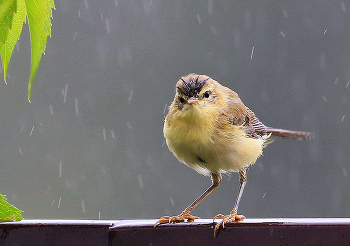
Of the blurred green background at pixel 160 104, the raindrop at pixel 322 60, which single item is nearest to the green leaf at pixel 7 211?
the blurred green background at pixel 160 104

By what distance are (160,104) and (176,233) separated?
8.50 meters

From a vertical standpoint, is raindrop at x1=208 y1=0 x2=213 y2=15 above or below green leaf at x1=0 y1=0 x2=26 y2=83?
above

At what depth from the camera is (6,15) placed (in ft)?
3.79

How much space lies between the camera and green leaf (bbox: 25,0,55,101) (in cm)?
117

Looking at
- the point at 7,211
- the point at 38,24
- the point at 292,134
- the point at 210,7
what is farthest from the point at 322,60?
the point at 38,24

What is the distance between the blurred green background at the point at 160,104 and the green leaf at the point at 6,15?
24.9 feet

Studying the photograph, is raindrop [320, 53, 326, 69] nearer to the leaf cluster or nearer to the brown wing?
the brown wing

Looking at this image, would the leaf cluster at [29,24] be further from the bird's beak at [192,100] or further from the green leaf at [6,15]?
the bird's beak at [192,100]

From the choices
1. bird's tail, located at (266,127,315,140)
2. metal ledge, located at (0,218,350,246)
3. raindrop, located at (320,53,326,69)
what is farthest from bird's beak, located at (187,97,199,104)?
raindrop, located at (320,53,326,69)

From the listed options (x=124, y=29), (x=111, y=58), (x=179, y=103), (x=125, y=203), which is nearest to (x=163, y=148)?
(x=125, y=203)

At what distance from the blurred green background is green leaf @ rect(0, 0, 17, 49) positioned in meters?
7.60

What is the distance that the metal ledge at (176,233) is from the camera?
4.81ft

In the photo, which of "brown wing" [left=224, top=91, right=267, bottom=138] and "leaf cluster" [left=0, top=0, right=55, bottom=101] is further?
"brown wing" [left=224, top=91, right=267, bottom=138]

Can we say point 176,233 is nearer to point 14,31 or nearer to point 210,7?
point 14,31
